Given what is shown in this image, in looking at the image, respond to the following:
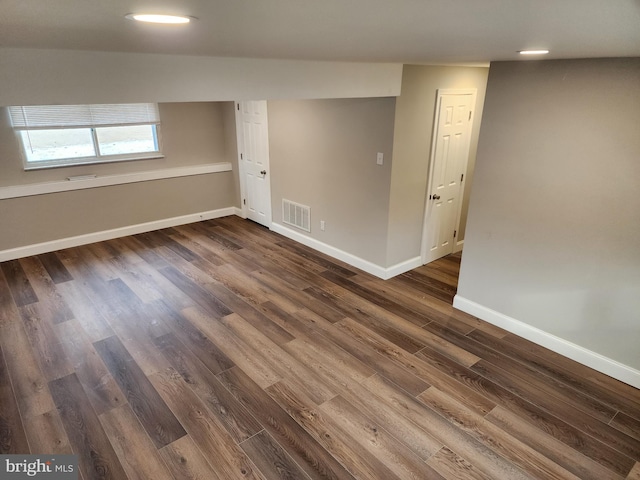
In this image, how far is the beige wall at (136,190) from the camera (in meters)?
4.77

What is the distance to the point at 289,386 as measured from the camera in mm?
2855

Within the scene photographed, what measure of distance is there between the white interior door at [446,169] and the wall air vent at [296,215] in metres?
1.57

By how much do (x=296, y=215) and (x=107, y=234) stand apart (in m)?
2.70

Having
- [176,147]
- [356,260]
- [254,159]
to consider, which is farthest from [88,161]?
[356,260]

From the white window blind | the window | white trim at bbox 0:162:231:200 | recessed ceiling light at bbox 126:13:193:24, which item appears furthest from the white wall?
white trim at bbox 0:162:231:200

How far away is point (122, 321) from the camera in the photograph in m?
3.63

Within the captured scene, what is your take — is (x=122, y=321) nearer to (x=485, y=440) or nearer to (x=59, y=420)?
(x=59, y=420)

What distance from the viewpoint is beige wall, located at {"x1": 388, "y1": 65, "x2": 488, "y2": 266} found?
13.1ft

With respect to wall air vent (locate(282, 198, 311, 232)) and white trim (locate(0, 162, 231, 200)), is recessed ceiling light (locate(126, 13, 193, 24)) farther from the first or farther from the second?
white trim (locate(0, 162, 231, 200))

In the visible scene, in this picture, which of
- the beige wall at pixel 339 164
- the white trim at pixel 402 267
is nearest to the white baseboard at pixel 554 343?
the white trim at pixel 402 267

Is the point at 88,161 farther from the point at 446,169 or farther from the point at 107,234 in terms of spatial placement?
the point at 446,169

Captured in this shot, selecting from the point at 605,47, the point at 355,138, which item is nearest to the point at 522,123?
the point at 605,47

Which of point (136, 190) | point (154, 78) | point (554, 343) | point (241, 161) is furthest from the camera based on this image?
point (241, 161)

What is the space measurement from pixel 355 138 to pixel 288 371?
2.63 metres
